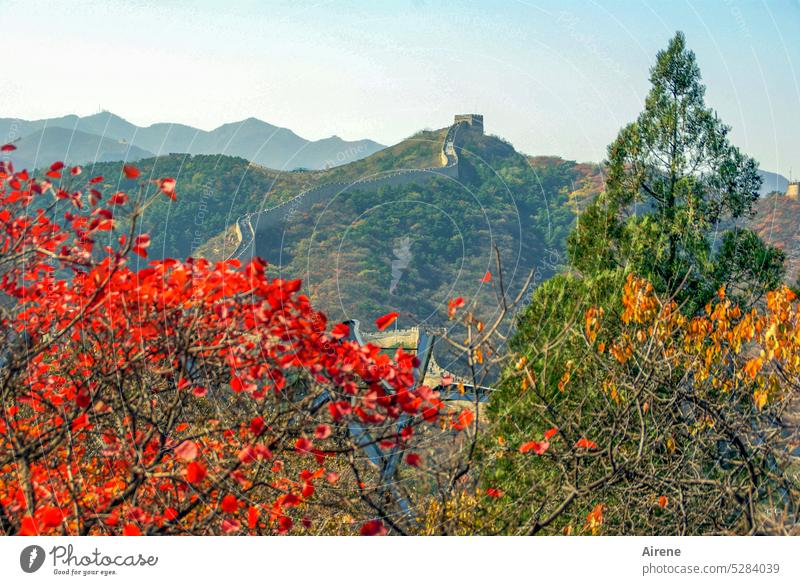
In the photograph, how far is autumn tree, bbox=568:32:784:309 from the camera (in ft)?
12.9

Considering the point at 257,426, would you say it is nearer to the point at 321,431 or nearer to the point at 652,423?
the point at 321,431

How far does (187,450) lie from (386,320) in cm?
94

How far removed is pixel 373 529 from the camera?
2.96 metres

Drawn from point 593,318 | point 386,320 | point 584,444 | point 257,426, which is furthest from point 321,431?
point 593,318

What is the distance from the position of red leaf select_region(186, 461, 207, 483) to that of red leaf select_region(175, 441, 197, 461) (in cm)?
3

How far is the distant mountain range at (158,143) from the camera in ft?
10.0

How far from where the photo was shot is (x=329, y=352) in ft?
9.02

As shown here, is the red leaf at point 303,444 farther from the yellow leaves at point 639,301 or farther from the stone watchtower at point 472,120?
the yellow leaves at point 639,301

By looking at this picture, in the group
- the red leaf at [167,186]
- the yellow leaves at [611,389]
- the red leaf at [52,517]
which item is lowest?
the red leaf at [52,517]

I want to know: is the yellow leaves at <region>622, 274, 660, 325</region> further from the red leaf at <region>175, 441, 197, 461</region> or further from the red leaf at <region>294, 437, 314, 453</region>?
the red leaf at <region>175, 441, 197, 461</region>

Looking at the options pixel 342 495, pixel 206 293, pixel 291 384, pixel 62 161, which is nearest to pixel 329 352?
pixel 291 384

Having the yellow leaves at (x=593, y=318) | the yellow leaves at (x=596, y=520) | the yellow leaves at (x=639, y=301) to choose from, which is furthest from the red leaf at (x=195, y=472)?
the yellow leaves at (x=639, y=301)

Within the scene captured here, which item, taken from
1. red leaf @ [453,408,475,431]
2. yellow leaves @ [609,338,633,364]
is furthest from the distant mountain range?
yellow leaves @ [609,338,633,364]

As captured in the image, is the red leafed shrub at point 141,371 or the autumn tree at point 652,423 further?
the autumn tree at point 652,423
